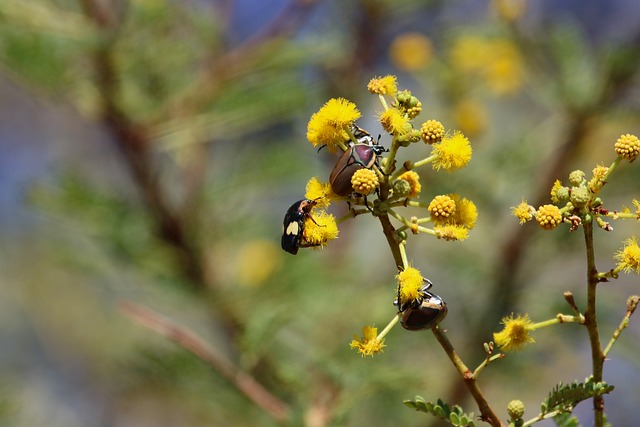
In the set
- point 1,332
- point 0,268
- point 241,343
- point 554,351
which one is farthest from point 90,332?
point 241,343

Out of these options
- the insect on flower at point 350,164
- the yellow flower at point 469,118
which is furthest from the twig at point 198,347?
the yellow flower at point 469,118

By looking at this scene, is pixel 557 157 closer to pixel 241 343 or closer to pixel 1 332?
pixel 241 343

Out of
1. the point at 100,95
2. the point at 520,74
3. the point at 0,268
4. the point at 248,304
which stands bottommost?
the point at 248,304

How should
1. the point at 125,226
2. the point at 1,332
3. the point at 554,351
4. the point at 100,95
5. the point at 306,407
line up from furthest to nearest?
the point at 1,332
the point at 554,351
the point at 125,226
the point at 100,95
the point at 306,407

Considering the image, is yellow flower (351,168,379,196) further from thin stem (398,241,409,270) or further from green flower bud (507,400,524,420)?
green flower bud (507,400,524,420)

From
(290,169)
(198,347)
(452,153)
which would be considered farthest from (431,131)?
(290,169)

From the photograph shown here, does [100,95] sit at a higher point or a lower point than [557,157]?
lower

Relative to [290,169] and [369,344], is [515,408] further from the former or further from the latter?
[290,169]

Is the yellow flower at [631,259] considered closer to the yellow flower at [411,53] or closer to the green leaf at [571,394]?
the green leaf at [571,394]
